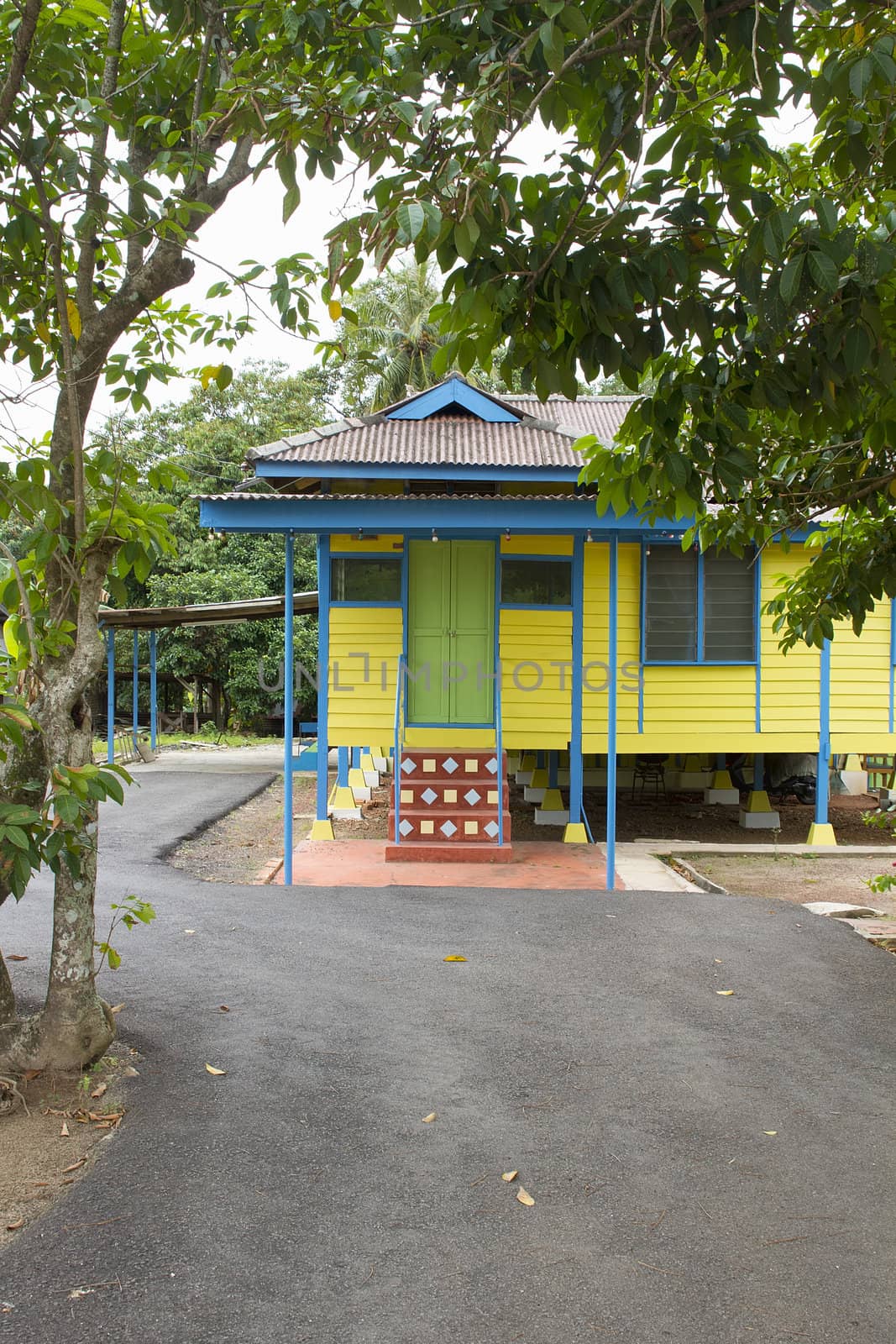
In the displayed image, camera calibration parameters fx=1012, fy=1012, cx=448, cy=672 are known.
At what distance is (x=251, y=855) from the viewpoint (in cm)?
1088

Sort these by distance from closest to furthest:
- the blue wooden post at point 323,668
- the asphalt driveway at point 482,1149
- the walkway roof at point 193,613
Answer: the asphalt driveway at point 482,1149 → the blue wooden post at point 323,668 → the walkway roof at point 193,613

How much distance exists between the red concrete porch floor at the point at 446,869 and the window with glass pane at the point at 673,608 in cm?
244

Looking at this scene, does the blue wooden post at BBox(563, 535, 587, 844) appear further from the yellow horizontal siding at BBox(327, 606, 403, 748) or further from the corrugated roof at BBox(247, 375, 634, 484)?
the yellow horizontal siding at BBox(327, 606, 403, 748)

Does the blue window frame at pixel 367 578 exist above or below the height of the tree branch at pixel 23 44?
below

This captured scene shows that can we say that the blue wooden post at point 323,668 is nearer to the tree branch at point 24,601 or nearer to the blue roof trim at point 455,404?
the blue roof trim at point 455,404

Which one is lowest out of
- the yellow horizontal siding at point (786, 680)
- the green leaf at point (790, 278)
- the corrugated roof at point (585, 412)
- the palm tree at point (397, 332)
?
the yellow horizontal siding at point (786, 680)

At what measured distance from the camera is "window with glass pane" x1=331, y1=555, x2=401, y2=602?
11.2m

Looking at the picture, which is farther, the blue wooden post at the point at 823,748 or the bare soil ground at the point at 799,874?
the blue wooden post at the point at 823,748

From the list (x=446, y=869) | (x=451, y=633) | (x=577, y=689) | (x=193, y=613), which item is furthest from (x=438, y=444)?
(x=193, y=613)

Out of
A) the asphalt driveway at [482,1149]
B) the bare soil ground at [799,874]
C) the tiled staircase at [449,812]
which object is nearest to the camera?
the asphalt driveway at [482,1149]

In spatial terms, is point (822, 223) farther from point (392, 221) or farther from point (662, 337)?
point (392, 221)

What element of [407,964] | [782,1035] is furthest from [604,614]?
[782,1035]

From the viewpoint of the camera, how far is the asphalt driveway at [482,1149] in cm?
278

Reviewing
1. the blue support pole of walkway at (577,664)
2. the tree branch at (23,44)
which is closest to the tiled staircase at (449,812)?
the blue support pole of walkway at (577,664)
